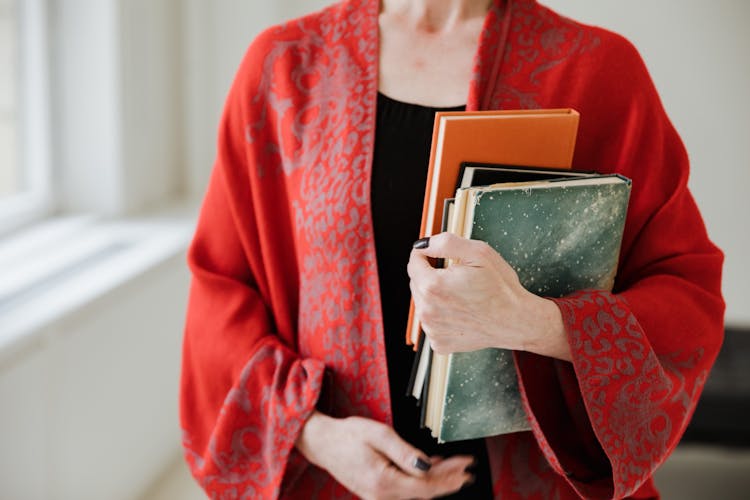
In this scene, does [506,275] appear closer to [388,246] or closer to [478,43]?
[388,246]

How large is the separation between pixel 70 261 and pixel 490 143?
112cm

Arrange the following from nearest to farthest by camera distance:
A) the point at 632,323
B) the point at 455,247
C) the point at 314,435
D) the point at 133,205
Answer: the point at 455,247
the point at 632,323
the point at 314,435
the point at 133,205

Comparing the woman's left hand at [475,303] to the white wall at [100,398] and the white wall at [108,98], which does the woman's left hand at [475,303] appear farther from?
the white wall at [108,98]

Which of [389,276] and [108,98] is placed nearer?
[389,276]

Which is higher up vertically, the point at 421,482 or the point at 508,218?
the point at 508,218

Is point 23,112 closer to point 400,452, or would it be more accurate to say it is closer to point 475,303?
point 400,452

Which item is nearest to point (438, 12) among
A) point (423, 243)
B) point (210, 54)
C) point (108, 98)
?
point (423, 243)

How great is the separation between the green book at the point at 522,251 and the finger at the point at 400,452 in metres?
0.04

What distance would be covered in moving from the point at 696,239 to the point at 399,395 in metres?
0.39

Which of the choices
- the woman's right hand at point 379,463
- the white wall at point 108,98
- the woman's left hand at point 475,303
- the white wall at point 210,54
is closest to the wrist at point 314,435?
the woman's right hand at point 379,463

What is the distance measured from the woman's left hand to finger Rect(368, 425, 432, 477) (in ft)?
0.56

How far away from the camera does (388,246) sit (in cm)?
96

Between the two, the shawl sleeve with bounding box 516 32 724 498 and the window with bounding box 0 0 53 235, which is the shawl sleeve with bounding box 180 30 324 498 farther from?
the window with bounding box 0 0 53 235

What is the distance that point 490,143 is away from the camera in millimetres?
799
